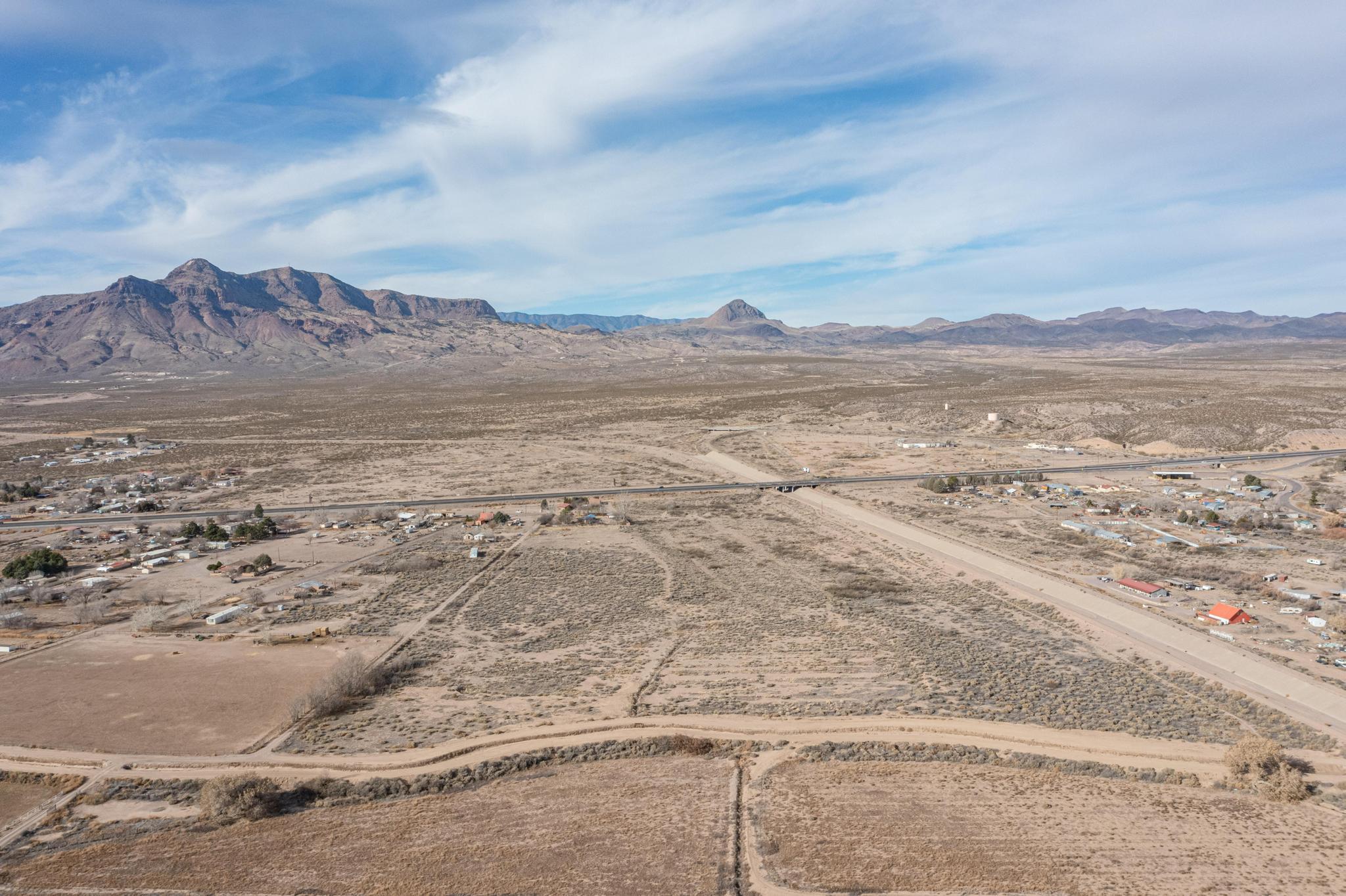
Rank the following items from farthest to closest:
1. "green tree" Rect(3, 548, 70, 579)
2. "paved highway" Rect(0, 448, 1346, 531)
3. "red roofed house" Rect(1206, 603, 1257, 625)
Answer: "paved highway" Rect(0, 448, 1346, 531) < "green tree" Rect(3, 548, 70, 579) < "red roofed house" Rect(1206, 603, 1257, 625)

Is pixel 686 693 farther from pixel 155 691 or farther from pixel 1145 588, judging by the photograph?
pixel 1145 588

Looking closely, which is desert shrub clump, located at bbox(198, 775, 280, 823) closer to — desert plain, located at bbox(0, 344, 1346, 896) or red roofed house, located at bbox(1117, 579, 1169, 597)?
desert plain, located at bbox(0, 344, 1346, 896)

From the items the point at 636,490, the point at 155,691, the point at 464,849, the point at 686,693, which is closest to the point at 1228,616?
the point at 686,693

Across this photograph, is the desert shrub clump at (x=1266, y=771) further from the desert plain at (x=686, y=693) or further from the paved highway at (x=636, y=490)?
the paved highway at (x=636, y=490)

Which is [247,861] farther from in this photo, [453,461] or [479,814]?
[453,461]

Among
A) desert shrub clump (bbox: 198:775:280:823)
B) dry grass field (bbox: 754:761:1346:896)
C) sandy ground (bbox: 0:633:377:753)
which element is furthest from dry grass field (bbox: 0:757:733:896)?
sandy ground (bbox: 0:633:377:753)

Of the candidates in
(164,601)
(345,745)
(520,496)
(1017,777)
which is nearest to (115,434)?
(520,496)

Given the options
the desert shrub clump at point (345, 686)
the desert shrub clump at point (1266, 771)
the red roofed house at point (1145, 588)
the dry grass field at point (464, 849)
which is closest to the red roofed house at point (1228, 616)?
the red roofed house at point (1145, 588)

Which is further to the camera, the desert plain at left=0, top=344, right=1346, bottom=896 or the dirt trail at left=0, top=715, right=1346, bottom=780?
the dirt trail at left=0, top=715, right=1346, bottom=780
